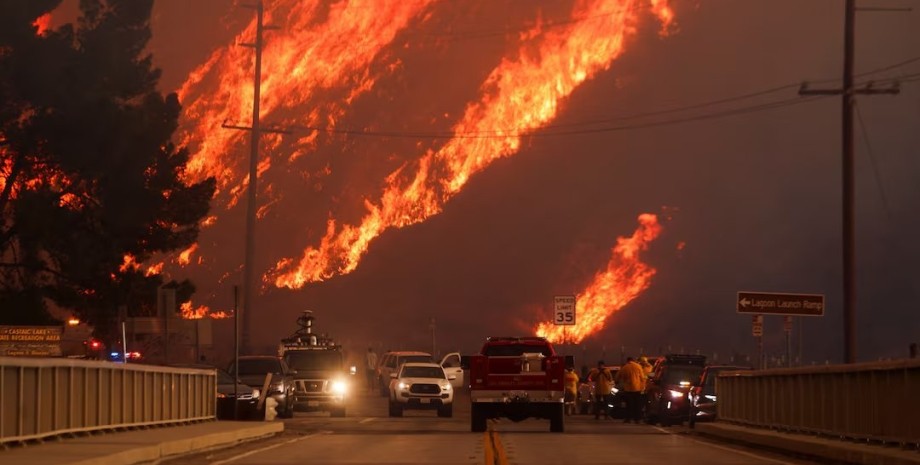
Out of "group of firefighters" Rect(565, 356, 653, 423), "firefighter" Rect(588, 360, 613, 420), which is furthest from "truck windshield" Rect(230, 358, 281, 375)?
"firefighter" Rect(588, 360, 613, 420)

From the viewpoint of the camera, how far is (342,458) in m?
25.9

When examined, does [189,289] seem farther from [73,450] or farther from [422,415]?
[73,450]

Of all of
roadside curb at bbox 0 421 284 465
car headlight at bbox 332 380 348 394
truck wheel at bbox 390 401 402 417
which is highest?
car headlight at bbox 332 380 348 394

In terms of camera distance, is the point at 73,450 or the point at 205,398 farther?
the point at 205,398

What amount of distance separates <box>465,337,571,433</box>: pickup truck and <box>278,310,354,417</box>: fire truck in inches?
404

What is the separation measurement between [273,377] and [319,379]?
3.00 m

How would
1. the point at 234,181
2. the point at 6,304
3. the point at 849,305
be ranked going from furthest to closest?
the point at 234,181 < the point at 6,304 < the point at 849,305

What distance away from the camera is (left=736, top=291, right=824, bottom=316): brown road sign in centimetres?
4069

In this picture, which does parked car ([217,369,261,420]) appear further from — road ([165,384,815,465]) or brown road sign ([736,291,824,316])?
brown road sign ([736,291,824,316])

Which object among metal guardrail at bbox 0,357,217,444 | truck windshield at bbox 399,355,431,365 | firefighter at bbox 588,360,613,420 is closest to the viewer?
metal guardrail at bbox 0,357,217,444

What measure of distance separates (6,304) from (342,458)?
4080cm

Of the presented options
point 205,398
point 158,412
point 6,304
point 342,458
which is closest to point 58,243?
point 6,304

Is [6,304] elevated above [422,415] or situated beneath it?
elevated above

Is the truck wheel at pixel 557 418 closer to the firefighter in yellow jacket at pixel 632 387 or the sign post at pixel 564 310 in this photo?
the firefighter in yellow jacket at pixel 632 387
